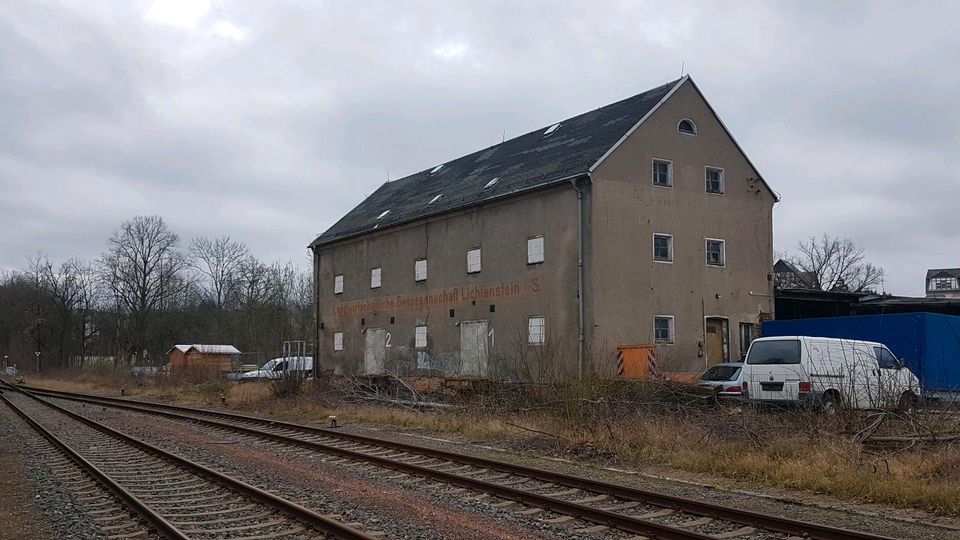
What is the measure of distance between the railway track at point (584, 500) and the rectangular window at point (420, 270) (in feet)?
53.6

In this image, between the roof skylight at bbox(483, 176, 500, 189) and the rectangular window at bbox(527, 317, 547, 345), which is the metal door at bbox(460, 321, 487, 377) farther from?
the roof skylight at bbox(483, 176, 500, 189)

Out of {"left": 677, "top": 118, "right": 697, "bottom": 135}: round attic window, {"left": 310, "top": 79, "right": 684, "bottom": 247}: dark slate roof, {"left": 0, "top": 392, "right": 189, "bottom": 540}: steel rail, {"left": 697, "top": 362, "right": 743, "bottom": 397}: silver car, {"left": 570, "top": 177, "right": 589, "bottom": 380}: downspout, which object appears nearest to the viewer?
{"left": 0, "top": 392, "right": 189, "bottom": 540}: steel rail

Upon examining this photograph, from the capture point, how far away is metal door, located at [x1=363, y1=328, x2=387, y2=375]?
→ 3328cm

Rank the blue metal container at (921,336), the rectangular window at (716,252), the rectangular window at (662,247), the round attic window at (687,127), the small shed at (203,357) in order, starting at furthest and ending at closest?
the small shed at (203,357) → the round attic window at (687,127) → the rectangular window at (716,252) → the rectangular window at (662,247) → the blue metal container at (921,336)

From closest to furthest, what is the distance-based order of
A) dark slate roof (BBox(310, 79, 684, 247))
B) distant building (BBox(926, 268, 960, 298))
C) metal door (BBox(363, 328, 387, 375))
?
dark slate roof (BBox(310, 79, 684, 247)) < metal door (BBox(363, 328, 387, 375)) < distant building (BBox(926, 268, 960, 298))

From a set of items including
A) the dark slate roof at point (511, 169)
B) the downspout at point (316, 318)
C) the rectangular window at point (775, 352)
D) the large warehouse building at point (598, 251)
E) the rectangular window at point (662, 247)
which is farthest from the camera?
the downspout at point (316, 318)

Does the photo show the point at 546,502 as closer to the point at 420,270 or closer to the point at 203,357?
the point at 420,270

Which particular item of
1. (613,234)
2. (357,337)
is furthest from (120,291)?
(613,234)

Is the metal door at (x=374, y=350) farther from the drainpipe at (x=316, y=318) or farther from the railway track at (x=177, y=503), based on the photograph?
the railway track at (x=177, y=503)

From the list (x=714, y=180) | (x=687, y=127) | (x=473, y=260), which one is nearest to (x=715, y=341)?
(x=714, y=180)

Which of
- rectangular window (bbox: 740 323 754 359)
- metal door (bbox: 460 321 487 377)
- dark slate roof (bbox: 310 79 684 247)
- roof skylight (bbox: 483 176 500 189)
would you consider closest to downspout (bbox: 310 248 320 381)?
dark slate roof (bbox: 310 79 684 247)

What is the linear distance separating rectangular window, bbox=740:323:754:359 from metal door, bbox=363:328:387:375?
45.3 ft

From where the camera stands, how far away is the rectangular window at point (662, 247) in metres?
25.8

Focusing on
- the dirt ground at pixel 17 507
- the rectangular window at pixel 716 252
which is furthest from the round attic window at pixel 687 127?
the dirt ground at pixel 17 507
